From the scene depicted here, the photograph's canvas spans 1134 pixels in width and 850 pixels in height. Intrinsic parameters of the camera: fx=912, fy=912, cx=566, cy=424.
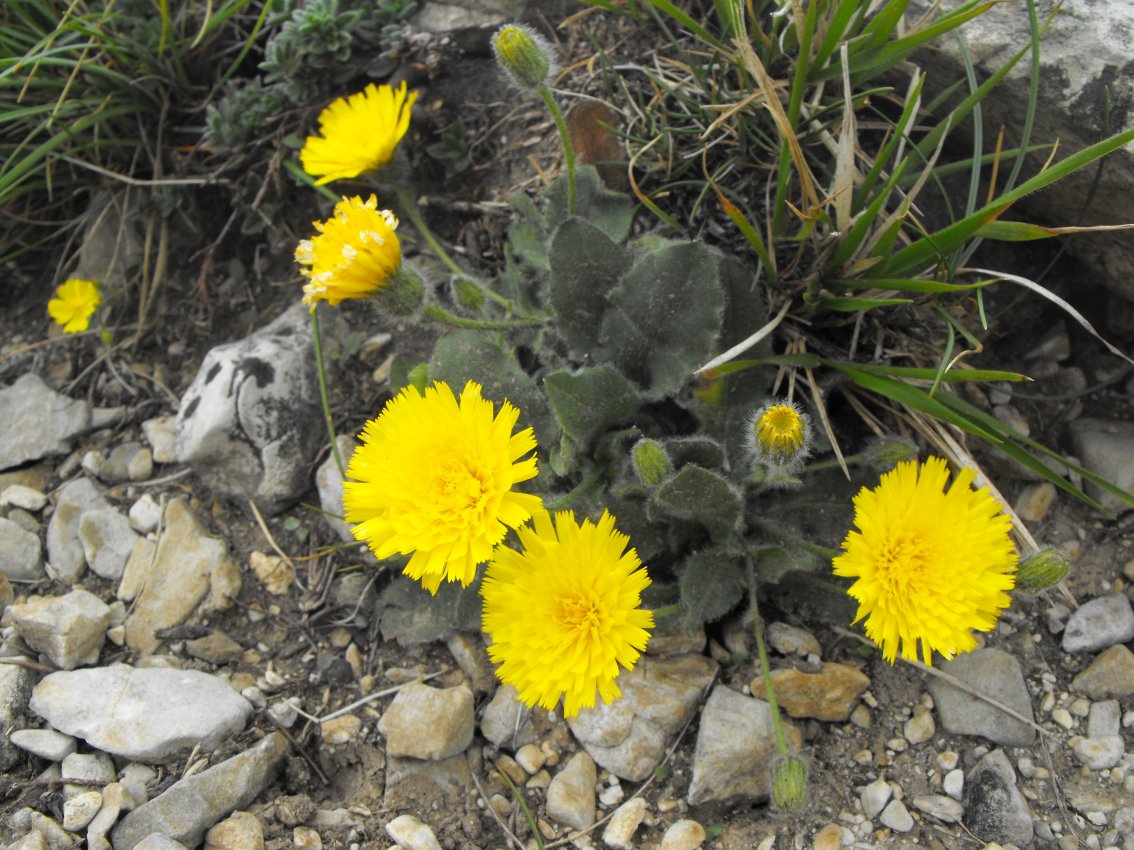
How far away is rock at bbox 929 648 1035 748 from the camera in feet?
6.63

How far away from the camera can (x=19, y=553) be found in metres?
2.44

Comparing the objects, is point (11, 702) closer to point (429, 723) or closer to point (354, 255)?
point (429, 723)

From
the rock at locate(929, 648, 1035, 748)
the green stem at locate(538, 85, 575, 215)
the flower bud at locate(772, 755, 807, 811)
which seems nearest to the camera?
the flower bud at locate(772, 755, 807, 811)

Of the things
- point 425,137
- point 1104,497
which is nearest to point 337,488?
point 425,137

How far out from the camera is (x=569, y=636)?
72.4 inches

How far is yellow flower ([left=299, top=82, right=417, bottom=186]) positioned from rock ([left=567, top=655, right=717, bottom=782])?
153 cm

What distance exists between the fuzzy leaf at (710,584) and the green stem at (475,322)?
729 millimetres

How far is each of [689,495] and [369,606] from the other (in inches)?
37.7

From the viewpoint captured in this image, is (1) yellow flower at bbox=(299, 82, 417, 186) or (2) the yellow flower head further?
(1) yellow flower at bbox=(299, 82, 417, 186)

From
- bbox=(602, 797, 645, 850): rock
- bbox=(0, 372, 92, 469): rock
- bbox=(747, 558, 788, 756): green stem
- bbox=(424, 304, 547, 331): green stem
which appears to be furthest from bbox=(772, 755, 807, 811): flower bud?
bbox=(0, 372, 92, 469): rock

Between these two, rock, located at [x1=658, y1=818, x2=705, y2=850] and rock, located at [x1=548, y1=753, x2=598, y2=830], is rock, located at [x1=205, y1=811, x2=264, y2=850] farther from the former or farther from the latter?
rock, located at [x1=658, y1=818, x2=705, y2=850]

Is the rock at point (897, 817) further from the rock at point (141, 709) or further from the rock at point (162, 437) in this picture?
the rock at point (162, 437)

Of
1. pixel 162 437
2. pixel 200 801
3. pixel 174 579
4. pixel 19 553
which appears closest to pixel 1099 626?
pixel 200 801

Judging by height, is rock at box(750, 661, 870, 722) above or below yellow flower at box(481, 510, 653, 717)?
below
